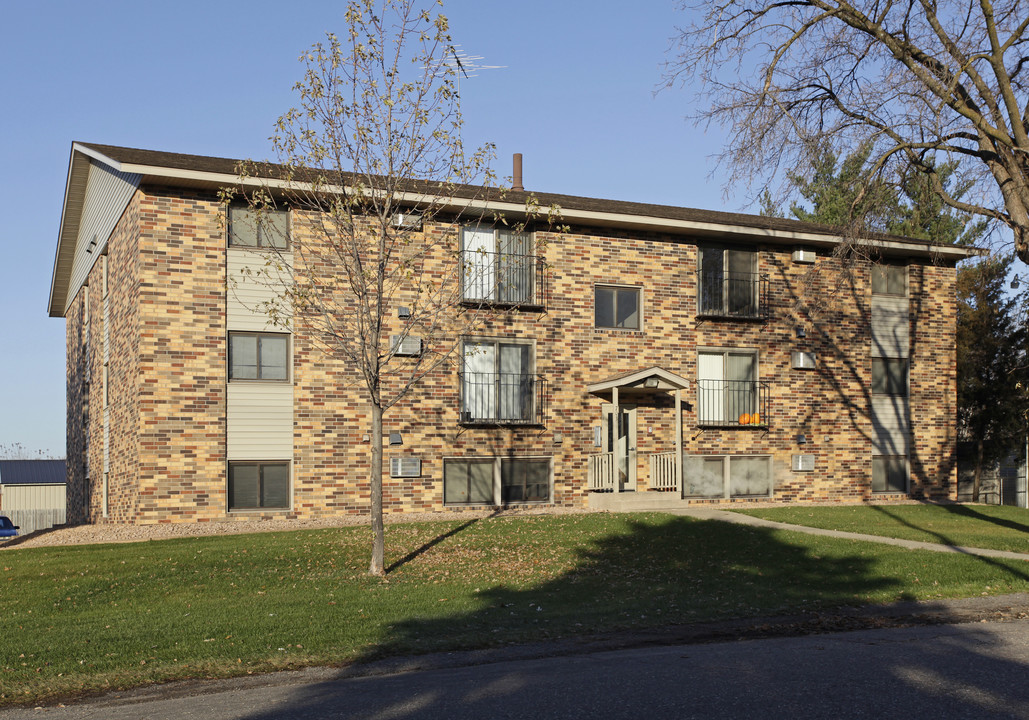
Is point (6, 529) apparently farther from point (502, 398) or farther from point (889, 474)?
point (889, 474)

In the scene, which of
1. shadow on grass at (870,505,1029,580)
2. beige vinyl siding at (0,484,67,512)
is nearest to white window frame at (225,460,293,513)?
shadow on grass at (870,505,1029,580)

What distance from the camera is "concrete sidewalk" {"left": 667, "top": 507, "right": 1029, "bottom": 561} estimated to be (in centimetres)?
1606

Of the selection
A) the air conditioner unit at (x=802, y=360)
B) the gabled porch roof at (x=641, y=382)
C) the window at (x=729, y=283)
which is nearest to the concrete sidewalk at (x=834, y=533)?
the gabled porch roof at (x=641, y=382)

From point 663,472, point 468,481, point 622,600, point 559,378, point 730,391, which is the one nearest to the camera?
point 622,600

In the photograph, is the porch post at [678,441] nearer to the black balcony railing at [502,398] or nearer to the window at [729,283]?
the window at [729,283]

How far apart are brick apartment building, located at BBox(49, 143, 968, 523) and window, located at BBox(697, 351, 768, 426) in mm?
57

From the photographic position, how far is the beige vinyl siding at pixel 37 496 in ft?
209

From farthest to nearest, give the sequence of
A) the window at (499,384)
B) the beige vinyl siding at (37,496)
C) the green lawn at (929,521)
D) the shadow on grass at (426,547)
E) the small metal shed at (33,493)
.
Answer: the beige vinyl siding at (37,496) → the small metal shed at (33,493) → the window at (499,384) → the green lawn at (929,521) → the shadow on grass at (426,547)

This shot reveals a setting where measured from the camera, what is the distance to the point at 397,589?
1343 cm

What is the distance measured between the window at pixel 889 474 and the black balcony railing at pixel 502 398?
9797 millimetres

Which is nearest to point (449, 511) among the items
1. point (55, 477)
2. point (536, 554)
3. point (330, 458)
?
point (330, 458)

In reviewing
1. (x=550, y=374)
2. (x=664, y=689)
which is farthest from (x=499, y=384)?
(x=664, y=689)

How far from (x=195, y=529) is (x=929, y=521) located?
49.6ft

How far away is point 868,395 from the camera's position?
2661cm
